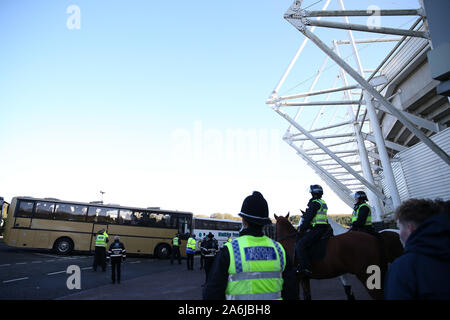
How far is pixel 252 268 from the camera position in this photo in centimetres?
214

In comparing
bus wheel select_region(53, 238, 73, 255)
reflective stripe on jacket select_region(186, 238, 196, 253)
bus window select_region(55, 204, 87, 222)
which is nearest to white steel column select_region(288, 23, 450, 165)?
reflective stripe on jacket select_region(186, 238, 196, 253)

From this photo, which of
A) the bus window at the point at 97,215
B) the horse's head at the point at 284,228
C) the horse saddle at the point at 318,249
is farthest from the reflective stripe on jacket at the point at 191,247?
the horse saddle at the point at 318,249

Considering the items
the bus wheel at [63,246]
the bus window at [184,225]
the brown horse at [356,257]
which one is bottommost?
the brown horse at [356,257]

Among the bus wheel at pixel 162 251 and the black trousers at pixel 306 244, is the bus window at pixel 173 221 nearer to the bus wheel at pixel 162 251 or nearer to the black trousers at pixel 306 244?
the bus wheel at pixel 162 251

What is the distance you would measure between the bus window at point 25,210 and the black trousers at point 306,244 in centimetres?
1844

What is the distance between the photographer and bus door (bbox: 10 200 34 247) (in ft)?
56.4

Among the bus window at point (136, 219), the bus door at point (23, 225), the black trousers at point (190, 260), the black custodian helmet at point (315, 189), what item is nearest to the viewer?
the black custodian helmet at point (315, 189)

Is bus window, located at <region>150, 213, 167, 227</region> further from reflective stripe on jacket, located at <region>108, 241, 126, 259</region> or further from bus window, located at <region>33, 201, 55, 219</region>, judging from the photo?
reflective stripe on jacket, located at <region>108, 241, 126, 259</region>

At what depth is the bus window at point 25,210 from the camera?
57.3 ft

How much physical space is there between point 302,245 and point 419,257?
4.23 meters

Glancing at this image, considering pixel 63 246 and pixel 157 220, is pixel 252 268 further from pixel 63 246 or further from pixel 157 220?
pixel 63 246

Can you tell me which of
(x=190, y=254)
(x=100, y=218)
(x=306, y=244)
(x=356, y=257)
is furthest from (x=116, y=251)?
(x=100, y=218)
